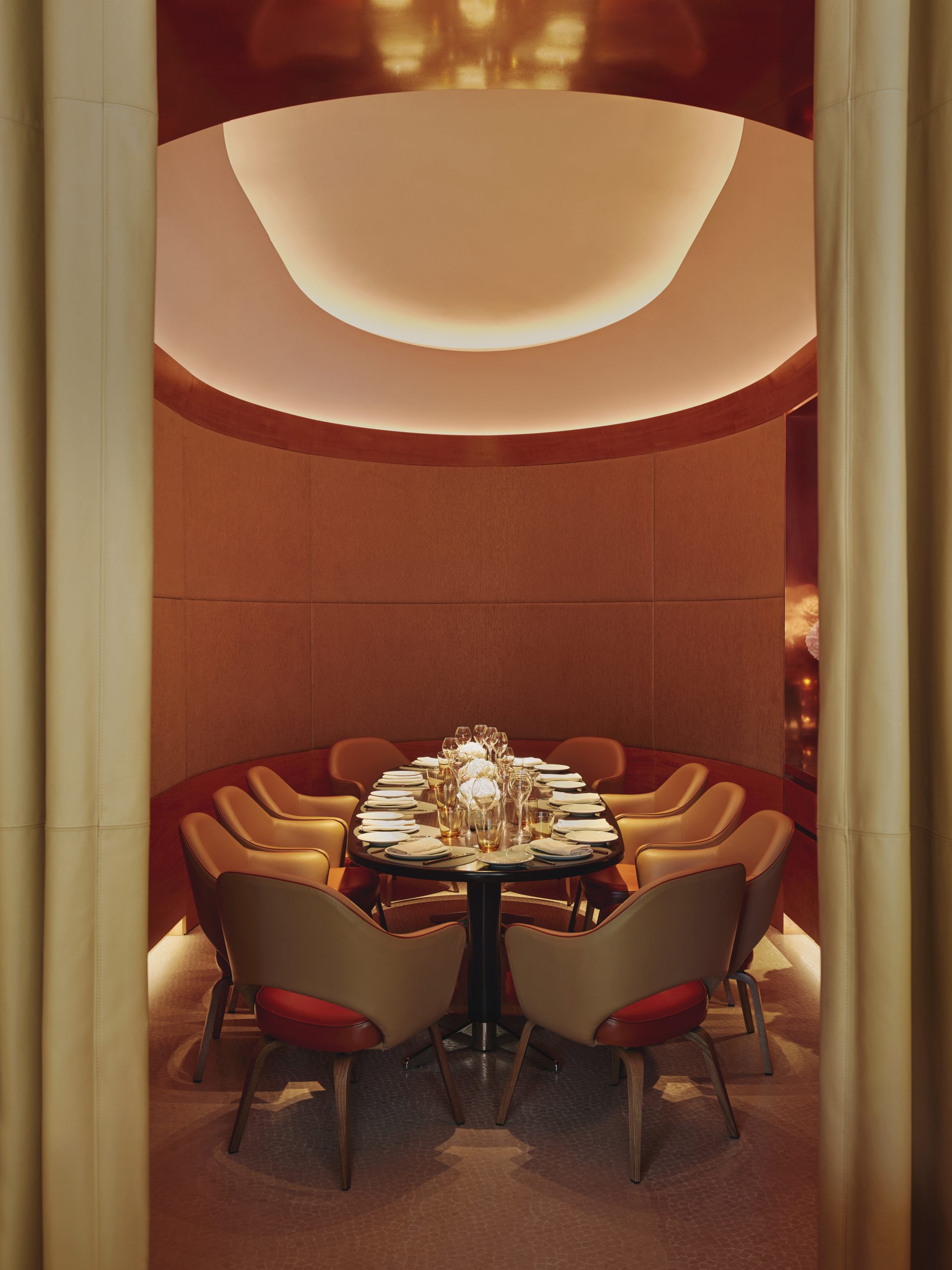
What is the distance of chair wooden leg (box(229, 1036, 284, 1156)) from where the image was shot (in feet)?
9.50

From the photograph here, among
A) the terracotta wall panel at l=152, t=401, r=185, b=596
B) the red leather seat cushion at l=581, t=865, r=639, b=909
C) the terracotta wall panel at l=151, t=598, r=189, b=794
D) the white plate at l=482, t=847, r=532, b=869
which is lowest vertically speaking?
the red leather seat cushion at l=581, t=865, r=639, b=909

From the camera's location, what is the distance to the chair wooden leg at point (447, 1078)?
3.04 m

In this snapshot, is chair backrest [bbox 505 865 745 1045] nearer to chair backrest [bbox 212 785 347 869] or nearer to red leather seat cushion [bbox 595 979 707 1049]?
red leather seat cushion [bbox 595 979 707 1049]

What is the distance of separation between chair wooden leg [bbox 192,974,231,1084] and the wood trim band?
9.65ft

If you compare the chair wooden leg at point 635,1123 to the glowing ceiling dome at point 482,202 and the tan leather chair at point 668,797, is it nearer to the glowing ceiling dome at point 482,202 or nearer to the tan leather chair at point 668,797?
the tan leather chair at point 668,797

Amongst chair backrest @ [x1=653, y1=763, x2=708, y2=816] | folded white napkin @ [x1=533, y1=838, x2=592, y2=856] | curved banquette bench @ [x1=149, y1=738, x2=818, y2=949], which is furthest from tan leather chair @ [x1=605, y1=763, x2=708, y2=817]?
folded white napkin @ [x1=533, y1=838, x2=592, y2=856]

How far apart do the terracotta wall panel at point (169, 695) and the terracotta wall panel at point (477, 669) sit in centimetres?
154

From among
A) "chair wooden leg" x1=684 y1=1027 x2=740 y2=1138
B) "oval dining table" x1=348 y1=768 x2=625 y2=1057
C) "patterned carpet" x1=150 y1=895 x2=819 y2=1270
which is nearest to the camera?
"patterned carpet" x1=150 y1=895 x2=819 y2=1270

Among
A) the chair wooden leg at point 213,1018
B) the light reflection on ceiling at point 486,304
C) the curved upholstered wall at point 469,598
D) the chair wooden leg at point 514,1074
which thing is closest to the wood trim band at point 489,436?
the curved upholstered wall at point 469,598

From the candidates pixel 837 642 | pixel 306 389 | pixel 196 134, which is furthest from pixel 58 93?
pixel 306 389

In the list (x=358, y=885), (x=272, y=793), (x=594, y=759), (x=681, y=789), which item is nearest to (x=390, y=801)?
(x=358, y=885)

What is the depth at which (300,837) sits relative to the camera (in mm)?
4535

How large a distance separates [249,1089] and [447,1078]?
0.67 m

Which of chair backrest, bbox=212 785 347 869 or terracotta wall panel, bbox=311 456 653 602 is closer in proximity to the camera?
chair backrest, bbox=212 785 347 869
